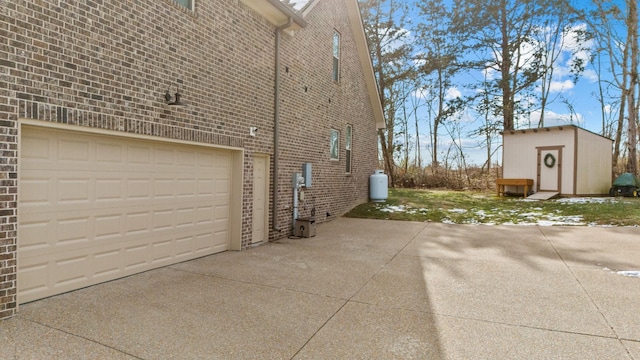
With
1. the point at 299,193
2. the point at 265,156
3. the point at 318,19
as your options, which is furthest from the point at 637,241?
the point at 318,19

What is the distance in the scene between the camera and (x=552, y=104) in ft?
70.0

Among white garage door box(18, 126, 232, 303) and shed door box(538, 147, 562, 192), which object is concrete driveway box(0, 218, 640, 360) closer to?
white garage door box(18, 126, 232, 303)

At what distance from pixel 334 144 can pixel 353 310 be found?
7792 millimetres

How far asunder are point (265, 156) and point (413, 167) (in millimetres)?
16812

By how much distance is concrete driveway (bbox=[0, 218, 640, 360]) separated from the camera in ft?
9.81

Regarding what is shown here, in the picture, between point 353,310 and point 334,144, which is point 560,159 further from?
point 353,310

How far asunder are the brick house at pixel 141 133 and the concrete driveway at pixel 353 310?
1.71 feet

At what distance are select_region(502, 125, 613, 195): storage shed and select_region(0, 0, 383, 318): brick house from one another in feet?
37.8

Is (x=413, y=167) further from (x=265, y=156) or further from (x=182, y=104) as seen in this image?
(x=182, y=104)

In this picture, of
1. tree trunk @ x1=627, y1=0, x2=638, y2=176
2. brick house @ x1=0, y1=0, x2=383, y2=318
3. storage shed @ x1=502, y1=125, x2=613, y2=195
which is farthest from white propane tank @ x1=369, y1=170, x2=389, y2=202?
tree trunk @ x1=627, y1=0, x2=638, y2=176

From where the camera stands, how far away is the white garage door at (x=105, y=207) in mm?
3994

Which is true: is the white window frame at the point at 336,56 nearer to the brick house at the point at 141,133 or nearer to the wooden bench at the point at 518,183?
the brick house at the point at 141,133

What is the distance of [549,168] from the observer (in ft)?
49.8

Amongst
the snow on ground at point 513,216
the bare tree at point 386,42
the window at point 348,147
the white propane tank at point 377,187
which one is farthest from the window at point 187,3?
the bare tree at point 386,42
